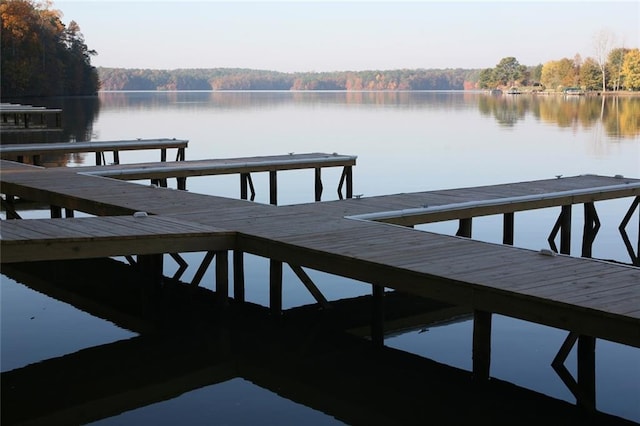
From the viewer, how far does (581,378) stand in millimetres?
7238

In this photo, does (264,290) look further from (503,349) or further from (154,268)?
(503,349)

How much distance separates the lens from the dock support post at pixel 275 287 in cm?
877

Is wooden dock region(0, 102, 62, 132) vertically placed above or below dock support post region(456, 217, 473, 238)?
above

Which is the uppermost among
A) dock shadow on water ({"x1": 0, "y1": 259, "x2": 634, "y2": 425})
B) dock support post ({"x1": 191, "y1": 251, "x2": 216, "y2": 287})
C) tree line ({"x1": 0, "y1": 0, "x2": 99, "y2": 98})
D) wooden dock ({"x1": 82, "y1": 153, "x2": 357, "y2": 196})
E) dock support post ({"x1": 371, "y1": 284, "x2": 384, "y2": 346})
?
tree line ({"x1": 0, "y1": 0, "x2": 99, "y2": 98})

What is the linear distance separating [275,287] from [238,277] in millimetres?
670

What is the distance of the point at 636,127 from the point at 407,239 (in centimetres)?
3296

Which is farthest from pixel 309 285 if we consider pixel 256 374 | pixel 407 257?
pixel 256 374

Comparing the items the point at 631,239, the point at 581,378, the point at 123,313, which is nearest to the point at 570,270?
the point at 581,378

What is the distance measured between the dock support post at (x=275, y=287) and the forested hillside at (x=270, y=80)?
17728 cm

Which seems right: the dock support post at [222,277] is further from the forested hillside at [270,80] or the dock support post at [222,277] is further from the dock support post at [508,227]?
the forested hillside at [270,80]

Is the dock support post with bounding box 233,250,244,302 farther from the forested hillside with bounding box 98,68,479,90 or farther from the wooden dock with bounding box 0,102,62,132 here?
the forested hillside with bounding box 98,68,479,90

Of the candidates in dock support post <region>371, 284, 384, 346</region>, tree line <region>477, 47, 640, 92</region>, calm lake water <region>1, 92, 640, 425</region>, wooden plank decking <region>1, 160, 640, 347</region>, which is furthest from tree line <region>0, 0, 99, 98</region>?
tree line <region>477, 47, 640, 92</region>

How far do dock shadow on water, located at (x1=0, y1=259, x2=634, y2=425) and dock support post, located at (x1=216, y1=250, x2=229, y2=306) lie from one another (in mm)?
58

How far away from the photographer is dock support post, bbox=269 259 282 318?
8.77m
